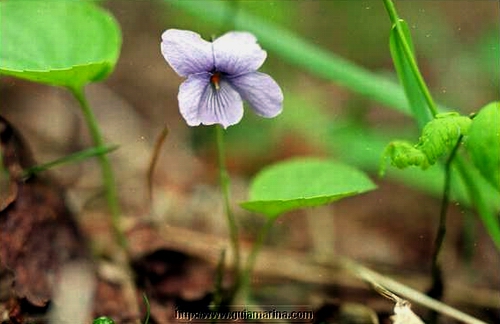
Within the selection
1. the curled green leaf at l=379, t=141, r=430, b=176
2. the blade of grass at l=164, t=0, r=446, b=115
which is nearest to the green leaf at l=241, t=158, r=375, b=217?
the curled green leaf at l=379, t=141, r=430, b=176

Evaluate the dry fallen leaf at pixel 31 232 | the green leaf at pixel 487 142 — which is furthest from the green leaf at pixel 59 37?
the green leaf at pixel 487 142

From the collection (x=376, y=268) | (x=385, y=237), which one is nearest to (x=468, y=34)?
(x=385, y=237)

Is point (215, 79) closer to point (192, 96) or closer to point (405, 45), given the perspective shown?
point (192, 96)

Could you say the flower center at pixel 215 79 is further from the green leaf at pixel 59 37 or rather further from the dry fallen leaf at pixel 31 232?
the dry fallen leaf at pixel 31 232

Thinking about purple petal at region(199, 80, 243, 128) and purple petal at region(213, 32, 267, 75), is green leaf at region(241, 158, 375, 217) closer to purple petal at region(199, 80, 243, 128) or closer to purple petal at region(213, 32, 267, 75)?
purple petal at region(199, 80, 243, 128)

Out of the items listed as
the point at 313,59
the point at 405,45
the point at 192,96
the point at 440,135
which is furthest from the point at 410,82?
the point at 313,59

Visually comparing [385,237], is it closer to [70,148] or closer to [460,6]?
[70,148]
